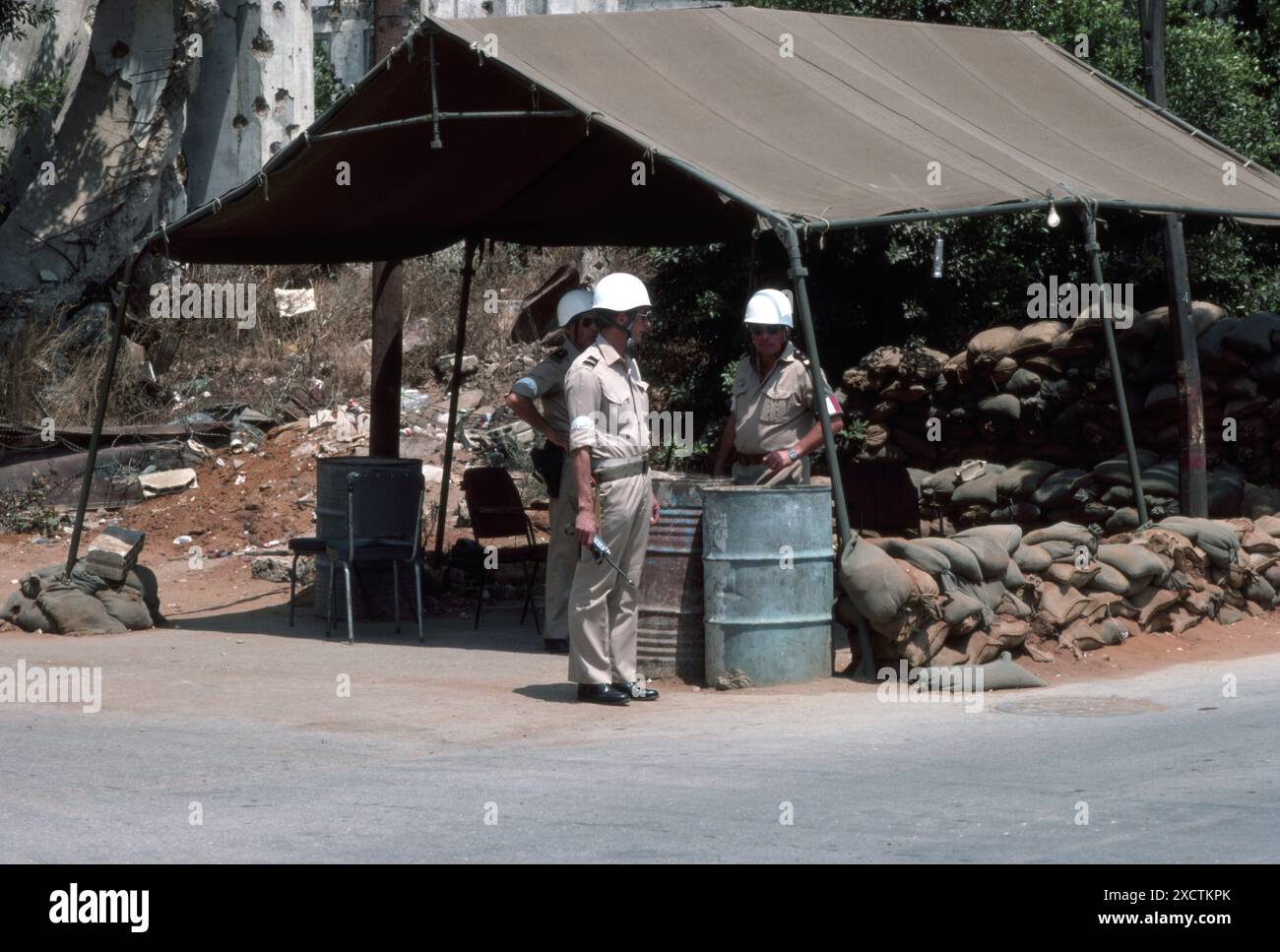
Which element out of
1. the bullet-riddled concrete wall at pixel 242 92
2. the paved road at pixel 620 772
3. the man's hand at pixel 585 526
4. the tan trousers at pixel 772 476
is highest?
the bullet-riddled concrete wall at pixel 242 92

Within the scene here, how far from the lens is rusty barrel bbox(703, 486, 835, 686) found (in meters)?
9.45

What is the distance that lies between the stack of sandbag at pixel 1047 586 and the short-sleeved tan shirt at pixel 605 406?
1517 millimetres

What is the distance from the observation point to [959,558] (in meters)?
9.98

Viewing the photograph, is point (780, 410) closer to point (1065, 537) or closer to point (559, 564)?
point (559, 564)

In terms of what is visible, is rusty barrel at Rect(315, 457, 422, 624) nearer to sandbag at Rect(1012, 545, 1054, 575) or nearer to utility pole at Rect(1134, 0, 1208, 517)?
sandbag at Rect(1012, 545, 1054, 575)

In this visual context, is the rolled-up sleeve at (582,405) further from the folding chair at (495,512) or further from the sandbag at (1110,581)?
the sandbag at (1110,581)

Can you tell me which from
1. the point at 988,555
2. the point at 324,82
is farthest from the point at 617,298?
the point at 324,82

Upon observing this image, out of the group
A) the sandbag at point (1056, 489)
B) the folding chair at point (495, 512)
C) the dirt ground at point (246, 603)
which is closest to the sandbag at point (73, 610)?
the dirt ground at point (246, 603)

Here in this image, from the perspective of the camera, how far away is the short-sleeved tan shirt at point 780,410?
33.5 ft

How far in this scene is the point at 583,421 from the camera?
8.76 m

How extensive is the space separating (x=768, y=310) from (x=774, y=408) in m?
0.55

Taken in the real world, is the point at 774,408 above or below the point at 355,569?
above

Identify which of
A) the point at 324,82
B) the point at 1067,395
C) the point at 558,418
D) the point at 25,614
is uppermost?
the point at 324,82

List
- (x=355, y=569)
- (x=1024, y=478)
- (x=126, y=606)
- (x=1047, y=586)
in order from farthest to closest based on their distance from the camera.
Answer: (x=1024, y=478) < (x=355, y=569) < (x=126, y=606) < (x=1047, y=586)
